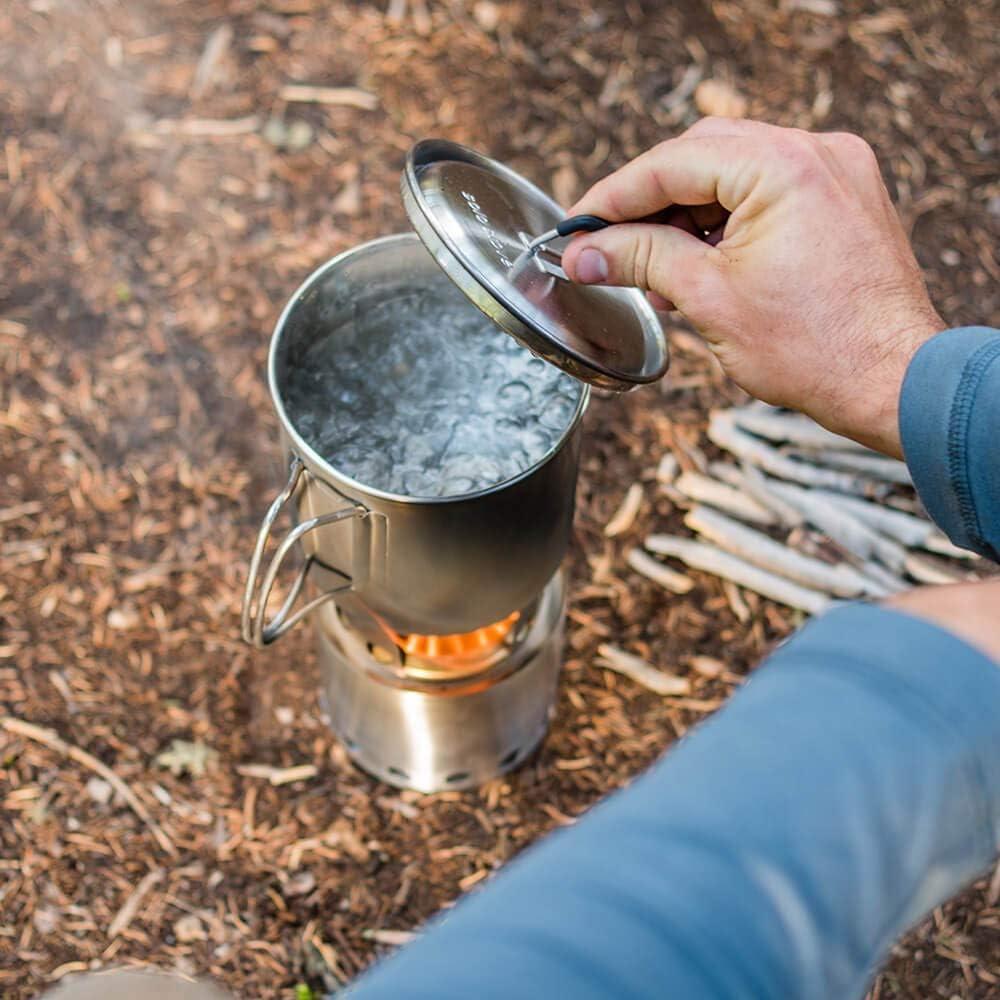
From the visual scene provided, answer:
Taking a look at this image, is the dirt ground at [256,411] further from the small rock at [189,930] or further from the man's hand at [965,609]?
the man's hand at [965,609]

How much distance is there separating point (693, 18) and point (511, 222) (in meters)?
2.78

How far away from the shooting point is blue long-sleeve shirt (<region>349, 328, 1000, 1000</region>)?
0.75 m

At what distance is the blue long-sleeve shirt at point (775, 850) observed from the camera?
75 cm

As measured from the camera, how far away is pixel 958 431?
160 cm

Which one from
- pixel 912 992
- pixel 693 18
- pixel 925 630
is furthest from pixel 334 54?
pixel 925 630

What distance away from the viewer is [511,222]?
78.8 inches

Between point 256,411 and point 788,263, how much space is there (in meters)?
1.99

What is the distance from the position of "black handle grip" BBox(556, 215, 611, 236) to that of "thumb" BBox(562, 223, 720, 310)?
0.01 metres

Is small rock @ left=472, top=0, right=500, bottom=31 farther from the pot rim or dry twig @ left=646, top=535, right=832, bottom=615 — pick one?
the pot rim

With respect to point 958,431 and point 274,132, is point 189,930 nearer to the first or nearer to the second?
point 958,431

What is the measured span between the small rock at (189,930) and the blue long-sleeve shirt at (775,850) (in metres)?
2.10

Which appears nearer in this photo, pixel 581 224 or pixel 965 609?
pixel 965 609

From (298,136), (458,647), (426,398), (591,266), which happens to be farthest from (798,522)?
(298,136)

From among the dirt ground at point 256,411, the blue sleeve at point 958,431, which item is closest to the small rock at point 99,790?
the dirt ground at point 256,411
